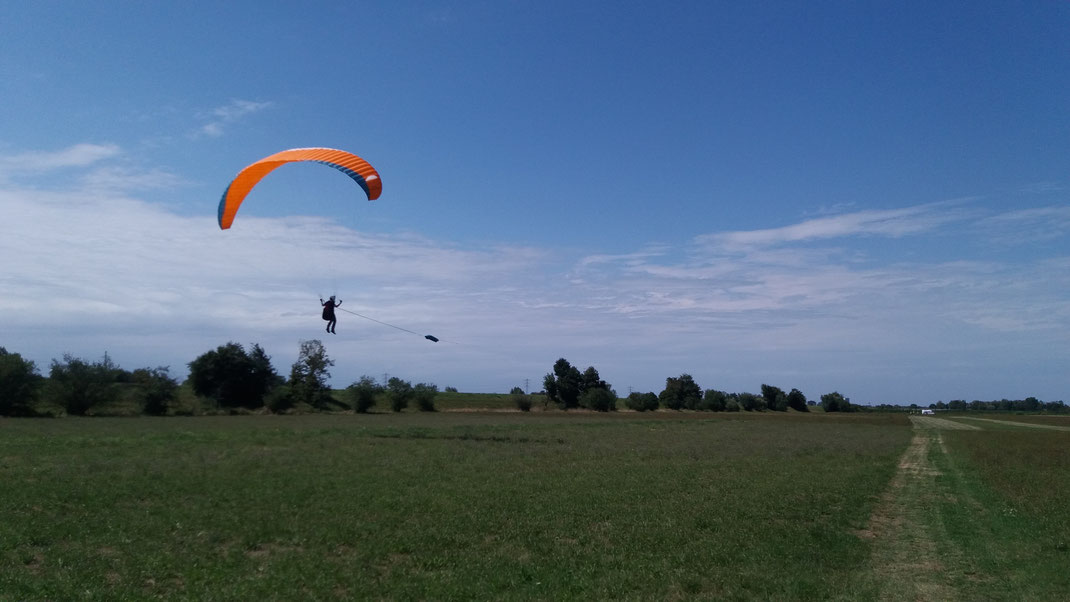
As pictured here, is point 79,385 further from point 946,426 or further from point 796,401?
point 796,401

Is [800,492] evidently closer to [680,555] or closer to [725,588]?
[680,555]

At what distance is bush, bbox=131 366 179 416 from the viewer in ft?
→ 254

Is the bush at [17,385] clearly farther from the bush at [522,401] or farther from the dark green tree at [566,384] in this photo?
the dark green tree at [566,384]

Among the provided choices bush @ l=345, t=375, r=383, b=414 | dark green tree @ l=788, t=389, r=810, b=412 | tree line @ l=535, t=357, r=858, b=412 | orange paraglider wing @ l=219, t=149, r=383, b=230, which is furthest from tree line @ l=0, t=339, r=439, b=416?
dark green tree @ l=788, t=389, r=810, b=412

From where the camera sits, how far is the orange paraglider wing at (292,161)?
74.9ft

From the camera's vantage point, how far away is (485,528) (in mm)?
15273

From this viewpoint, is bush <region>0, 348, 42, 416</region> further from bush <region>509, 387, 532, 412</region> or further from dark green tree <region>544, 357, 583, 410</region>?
dark green tree <region>544, 357, 583, 410</region>

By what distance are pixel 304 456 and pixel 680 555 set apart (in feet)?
64.9

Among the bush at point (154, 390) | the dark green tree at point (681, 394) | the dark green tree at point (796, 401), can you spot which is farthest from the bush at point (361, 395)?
the dark green tree at point (796, 401)

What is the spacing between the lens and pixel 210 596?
409 inches

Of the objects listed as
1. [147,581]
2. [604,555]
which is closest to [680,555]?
[604,555]

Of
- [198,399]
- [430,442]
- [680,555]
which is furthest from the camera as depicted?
[198,399]

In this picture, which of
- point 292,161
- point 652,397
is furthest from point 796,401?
point 292,161

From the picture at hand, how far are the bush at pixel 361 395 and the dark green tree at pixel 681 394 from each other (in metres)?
58.9
